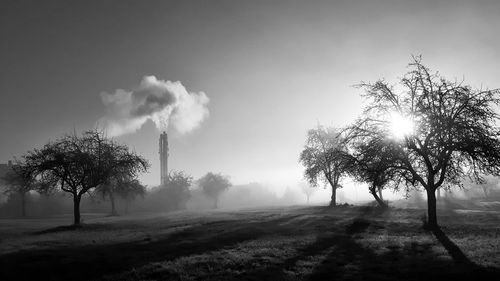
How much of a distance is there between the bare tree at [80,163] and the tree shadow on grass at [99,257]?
2036 cm

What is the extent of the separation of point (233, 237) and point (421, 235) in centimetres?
1487

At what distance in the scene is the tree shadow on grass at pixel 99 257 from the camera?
63.1 ft

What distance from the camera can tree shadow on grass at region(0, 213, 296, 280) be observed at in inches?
757

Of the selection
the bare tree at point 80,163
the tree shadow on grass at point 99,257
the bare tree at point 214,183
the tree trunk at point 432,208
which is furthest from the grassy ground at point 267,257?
the bare tree at point 214,183

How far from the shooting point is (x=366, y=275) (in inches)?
658

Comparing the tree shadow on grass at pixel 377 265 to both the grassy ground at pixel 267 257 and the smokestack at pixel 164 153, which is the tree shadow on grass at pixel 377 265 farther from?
the smokestack at pixel 164 153

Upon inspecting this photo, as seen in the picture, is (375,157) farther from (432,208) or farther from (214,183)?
(214,183)

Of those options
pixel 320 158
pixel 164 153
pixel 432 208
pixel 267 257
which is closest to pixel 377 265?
pixel 267 257

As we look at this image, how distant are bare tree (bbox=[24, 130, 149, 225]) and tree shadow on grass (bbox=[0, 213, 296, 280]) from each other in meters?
20.4

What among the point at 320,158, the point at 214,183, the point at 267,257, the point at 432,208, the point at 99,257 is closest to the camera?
the point at 267,257

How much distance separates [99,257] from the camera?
22.2 meters

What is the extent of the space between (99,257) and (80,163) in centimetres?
2635

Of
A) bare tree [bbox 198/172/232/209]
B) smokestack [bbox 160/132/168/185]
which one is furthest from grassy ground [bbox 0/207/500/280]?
smokestack [bbox 160/132/168/185]

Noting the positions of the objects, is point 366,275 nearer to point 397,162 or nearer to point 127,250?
point 127,250
